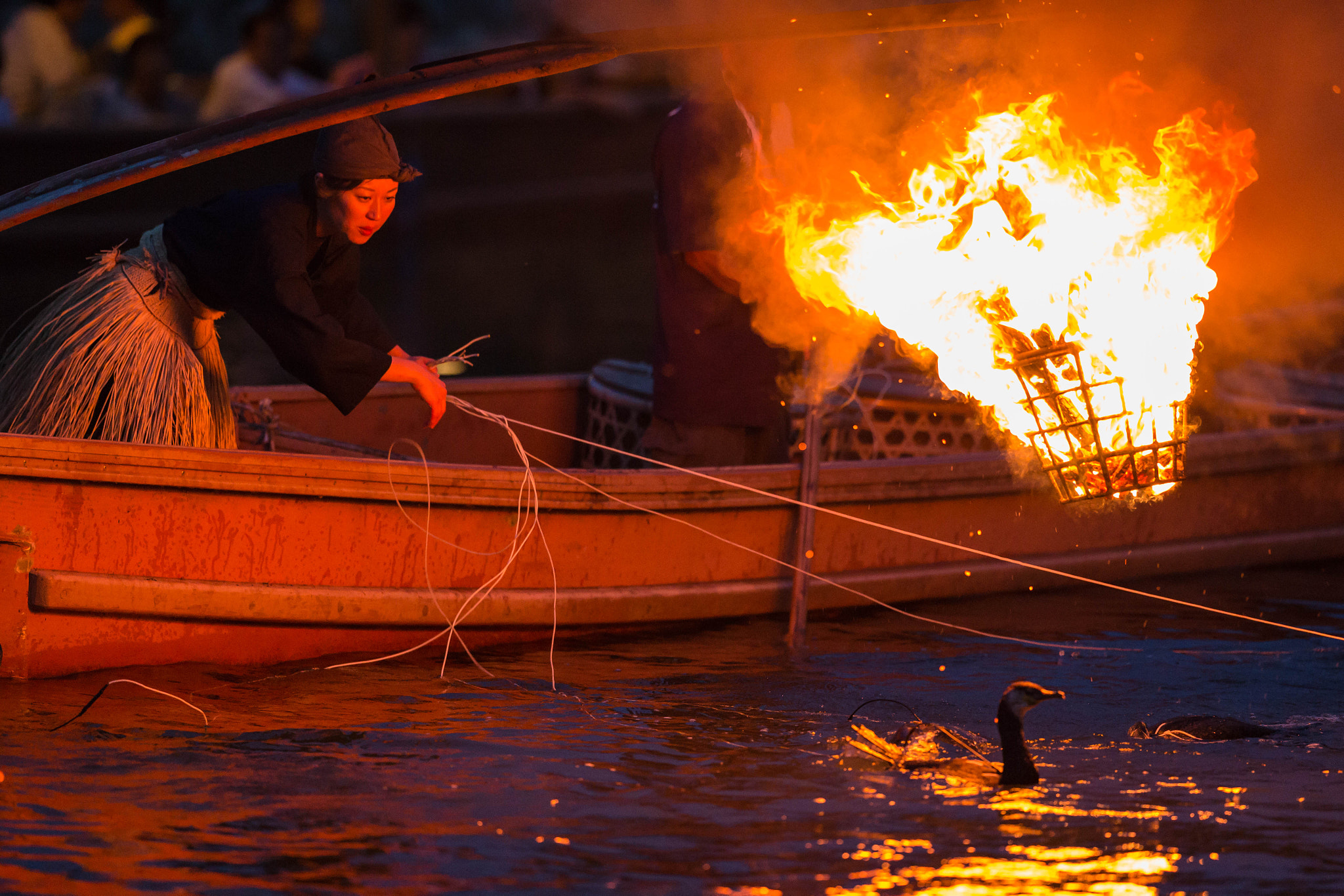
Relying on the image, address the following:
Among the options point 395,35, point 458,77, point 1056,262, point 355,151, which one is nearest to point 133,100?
point 395,35

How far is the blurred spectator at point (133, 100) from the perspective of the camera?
1491 centimetres

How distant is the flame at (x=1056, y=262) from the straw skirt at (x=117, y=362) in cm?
252

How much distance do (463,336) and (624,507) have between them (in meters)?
10.1

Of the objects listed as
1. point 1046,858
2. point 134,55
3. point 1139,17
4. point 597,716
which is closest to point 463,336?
point 134,55

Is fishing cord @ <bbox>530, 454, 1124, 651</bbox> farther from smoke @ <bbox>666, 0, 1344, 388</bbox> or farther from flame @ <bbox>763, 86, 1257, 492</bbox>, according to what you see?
flame @ <bbox>763, 86, 1257, 492</bbox>

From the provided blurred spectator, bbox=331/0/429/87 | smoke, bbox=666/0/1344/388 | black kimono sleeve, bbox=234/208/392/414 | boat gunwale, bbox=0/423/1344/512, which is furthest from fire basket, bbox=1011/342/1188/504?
blurred spectator, bbox=331/0/429/87

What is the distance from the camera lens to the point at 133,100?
50.9 ft

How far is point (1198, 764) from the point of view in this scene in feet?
17.4

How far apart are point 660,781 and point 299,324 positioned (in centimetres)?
208

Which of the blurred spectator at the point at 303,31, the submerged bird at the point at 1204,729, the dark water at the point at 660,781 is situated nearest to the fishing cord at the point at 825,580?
the dark water at the point at 660,781

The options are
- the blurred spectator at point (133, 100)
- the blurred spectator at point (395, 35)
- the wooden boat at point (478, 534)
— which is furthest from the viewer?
the blurred spectator at point (395, 35)

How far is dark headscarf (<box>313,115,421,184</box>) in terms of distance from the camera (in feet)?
18.8

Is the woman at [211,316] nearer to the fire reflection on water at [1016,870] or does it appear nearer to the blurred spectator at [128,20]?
the fire reflection on water at [1016,870]

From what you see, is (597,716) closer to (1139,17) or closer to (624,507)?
(624,507)
